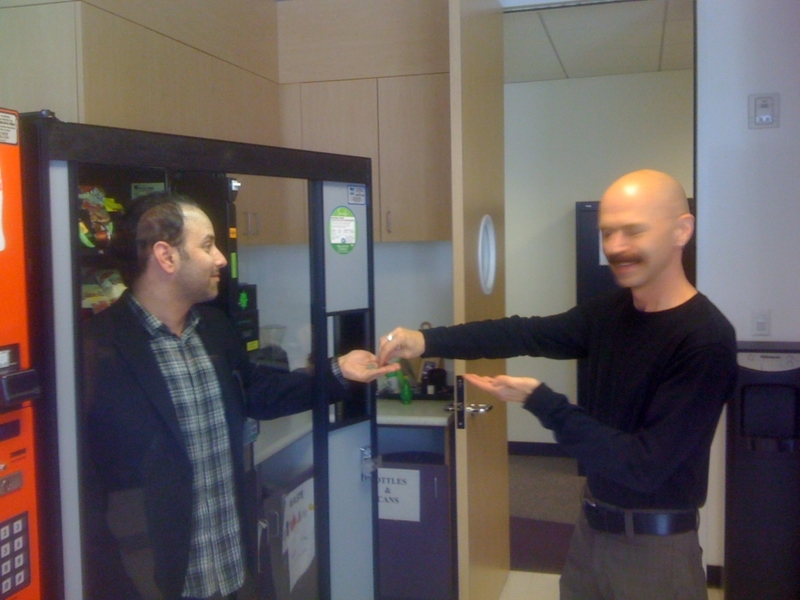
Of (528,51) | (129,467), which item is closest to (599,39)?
(528,51)

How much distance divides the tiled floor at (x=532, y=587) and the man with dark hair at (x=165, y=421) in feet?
5.92

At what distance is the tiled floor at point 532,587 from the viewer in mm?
2992

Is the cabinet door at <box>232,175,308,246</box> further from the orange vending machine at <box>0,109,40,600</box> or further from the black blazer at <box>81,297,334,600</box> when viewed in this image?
the orange vending machine at <box>0,109,40,600</box>

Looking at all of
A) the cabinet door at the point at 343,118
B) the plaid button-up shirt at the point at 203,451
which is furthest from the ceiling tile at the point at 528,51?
the plaid button-up shirt at the point at 203,451

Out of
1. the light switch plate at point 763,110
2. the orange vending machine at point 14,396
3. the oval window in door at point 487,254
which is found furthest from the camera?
the light switch plate at point 763,110

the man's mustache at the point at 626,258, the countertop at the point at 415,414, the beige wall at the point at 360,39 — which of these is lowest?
the countertop at the point at 415,414

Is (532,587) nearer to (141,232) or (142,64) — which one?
(141,232)

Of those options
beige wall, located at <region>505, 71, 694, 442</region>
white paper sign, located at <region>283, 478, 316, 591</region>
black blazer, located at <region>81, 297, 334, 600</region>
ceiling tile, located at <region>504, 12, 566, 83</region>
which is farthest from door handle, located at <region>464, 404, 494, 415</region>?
beige wall, located at <region>505, 71, 694, 442</region>

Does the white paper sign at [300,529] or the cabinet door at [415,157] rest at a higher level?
the cabinet door at [415,157]

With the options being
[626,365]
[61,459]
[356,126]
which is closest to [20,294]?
[61,459]

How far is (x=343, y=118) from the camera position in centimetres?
307

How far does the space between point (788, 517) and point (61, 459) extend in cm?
239

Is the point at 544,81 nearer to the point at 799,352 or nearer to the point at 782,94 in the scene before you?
the point at 782,94

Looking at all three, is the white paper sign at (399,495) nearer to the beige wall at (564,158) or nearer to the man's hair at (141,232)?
the man's hair at (141,232)
